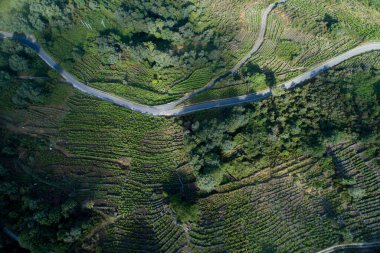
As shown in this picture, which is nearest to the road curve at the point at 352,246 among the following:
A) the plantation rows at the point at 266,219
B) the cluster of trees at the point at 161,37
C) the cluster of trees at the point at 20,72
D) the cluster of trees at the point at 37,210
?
the plantation rows at the point at 266,219

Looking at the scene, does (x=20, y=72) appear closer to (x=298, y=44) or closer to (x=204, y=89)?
(x=204, y=89)

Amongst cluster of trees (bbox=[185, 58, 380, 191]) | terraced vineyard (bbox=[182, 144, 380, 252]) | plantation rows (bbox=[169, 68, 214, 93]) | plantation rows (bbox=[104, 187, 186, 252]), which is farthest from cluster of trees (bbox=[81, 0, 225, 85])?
plantation rows (bbox=[104, 187, 186, 252])

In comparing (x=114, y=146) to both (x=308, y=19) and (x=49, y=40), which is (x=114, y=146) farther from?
(x=308, y=19)

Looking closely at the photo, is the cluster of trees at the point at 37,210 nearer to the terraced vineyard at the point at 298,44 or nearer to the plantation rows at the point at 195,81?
the plantation rows at the point at 195,81

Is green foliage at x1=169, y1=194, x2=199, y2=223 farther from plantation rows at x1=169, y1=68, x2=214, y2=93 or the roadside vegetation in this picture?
plantation rows at x1=169, y1=68, x2=214, y2=93

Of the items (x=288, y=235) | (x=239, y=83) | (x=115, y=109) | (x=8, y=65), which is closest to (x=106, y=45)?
(x=115, y=109)

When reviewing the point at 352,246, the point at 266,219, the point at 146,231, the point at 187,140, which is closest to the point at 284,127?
the point at 266,219
